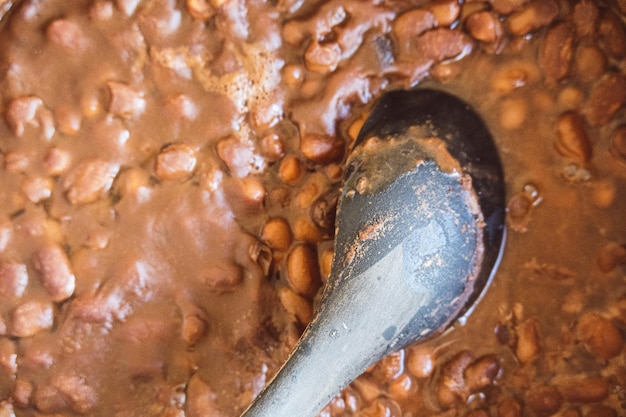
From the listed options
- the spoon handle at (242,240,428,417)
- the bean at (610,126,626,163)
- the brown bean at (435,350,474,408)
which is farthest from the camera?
the brown bean at (435,350,474,408)

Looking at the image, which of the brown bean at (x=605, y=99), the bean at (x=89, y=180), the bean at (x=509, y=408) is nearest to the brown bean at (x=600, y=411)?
the bean at (x=509, y=408)

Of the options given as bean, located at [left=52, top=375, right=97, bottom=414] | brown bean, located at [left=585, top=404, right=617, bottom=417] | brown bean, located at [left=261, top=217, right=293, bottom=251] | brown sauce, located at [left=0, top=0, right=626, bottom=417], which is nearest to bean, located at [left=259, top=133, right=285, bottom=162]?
brown sauce, located at [left=0, top=0, right=626, bottom=417]

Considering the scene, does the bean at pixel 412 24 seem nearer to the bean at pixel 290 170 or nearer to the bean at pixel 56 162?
the bean at pixel 290 170

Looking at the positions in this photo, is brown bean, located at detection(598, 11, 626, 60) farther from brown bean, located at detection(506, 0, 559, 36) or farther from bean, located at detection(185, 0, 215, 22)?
bean, located at detection(185, 0, 215, 22)

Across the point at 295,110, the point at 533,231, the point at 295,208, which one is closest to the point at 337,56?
the point at 295,110

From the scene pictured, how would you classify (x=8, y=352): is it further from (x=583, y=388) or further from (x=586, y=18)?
(x=586, y=18)
